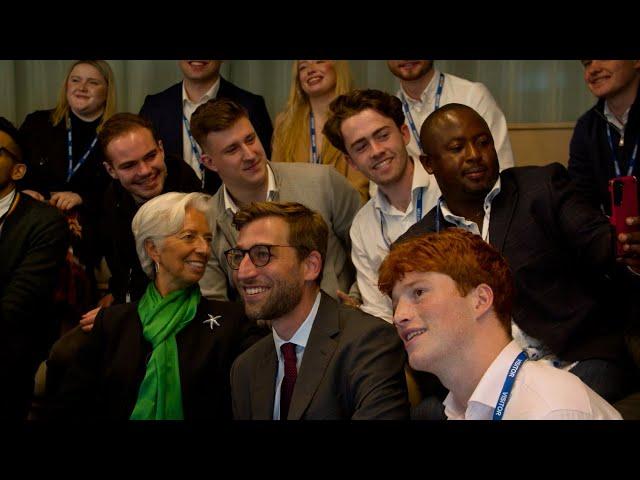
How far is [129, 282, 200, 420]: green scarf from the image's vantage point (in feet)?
10.1

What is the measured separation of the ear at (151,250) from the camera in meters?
3.32

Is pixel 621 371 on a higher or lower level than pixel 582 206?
lower

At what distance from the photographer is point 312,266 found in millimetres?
2955

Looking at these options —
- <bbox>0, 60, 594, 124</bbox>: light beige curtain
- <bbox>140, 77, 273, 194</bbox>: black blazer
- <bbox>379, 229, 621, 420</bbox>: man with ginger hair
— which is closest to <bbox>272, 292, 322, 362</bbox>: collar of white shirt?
<bbox>379, 229, 621, 420</bbox>: man with ginger hair

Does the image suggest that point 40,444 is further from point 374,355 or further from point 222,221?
point 222,221

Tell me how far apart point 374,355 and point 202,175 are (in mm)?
1965

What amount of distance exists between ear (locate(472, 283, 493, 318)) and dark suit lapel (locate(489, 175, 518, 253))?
68cm

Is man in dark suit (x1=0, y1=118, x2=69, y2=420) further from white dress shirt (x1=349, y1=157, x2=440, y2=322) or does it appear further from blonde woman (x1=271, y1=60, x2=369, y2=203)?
white dress shirt (x1=349, y1=157, x2=440, y2=322)

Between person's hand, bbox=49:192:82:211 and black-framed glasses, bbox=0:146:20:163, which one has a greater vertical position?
black-framed glasses, bbox=0:146:20:163

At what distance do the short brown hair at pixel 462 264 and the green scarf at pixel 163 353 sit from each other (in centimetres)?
104

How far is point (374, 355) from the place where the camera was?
2.72 metres

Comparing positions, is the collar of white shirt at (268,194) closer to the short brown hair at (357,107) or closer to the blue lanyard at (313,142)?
the short brown hair at (357,107)

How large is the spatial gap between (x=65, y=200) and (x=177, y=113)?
77cm

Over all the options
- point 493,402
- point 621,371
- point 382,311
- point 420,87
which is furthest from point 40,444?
point 420,87
